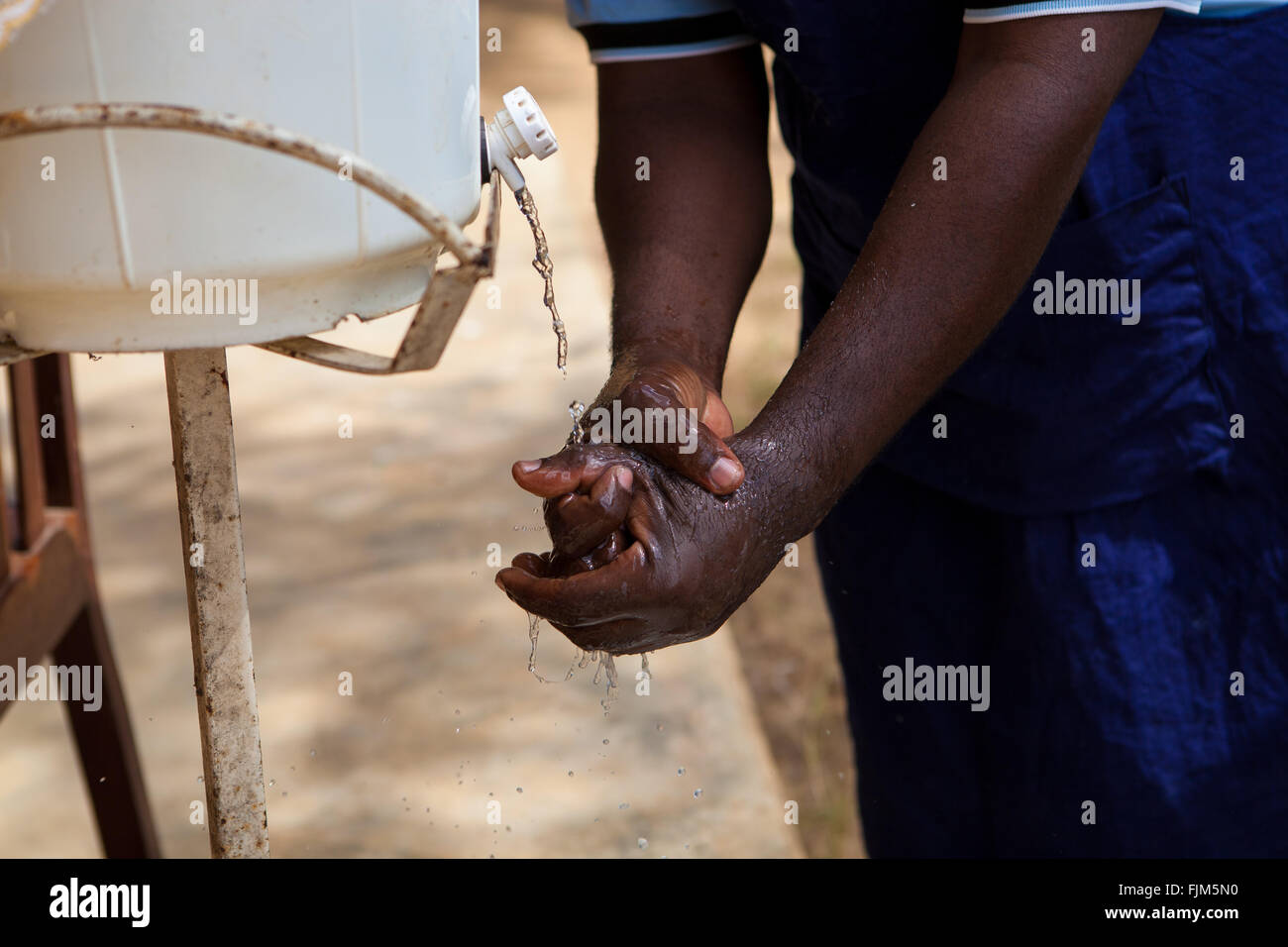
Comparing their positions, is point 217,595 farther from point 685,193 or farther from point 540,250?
point 685,193

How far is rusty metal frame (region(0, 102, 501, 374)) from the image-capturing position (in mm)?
612

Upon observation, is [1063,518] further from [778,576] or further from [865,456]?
[778,576]

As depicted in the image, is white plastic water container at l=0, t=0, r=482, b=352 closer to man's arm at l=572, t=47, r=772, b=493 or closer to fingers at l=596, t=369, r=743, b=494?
fingers at l=596, t=369, r=743, b=494

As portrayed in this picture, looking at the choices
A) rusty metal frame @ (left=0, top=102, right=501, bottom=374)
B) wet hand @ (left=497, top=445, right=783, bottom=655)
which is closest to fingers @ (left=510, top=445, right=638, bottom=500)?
wet hand @ (left=497, top=445, right=783, bottom=655)

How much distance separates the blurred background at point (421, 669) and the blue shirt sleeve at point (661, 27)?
1306 millimetres

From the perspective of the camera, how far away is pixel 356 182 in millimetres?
679

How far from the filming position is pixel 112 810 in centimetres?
170

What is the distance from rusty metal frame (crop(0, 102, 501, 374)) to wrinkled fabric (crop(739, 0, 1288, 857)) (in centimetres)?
47

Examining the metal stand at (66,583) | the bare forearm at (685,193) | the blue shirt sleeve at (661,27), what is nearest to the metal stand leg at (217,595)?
the bare forearm at (685,193)

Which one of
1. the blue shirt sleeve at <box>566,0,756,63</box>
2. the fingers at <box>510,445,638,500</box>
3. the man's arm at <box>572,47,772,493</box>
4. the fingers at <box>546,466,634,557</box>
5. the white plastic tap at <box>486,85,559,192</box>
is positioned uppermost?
the blue shirt sleeve at <box>566,0,756,63</box>

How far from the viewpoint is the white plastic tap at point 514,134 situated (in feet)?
2.80

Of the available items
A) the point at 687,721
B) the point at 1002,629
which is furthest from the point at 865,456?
the point at 687,721

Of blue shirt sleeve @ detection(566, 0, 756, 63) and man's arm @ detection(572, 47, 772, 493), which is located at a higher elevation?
blue shirt sleeve @ detection(566, 0, 756, 63)
